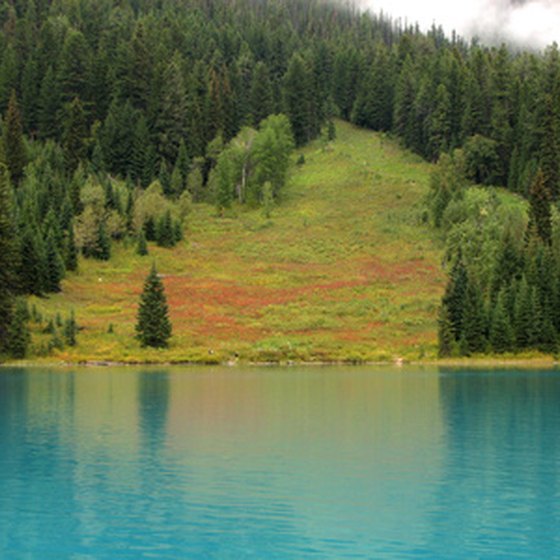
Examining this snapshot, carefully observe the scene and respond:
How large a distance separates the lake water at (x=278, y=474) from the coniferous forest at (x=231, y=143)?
30447 mm

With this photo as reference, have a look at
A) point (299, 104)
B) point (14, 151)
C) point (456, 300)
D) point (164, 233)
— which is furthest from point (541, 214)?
point (299, 104)

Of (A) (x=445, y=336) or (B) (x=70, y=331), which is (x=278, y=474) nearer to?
(B) (x=70, y=331)

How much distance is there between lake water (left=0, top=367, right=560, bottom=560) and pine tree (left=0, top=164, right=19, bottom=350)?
24.6 meters

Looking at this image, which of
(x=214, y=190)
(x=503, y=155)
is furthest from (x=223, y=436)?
(x=503, y=155)

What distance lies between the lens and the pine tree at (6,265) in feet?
260

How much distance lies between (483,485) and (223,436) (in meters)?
13.2

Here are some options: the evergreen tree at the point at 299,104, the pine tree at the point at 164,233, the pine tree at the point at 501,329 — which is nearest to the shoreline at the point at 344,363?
the pine tree at the point at 501,329

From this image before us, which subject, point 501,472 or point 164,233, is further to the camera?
point 164,233

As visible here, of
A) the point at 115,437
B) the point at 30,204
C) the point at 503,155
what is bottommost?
the point at 115,437

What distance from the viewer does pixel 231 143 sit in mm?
151375

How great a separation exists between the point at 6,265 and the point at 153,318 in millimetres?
14603

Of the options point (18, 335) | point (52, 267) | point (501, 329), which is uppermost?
point (52, 267)

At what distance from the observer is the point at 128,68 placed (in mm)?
160625

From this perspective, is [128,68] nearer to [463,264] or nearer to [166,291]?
[166,291]
